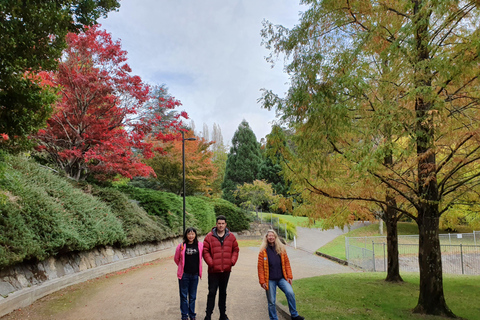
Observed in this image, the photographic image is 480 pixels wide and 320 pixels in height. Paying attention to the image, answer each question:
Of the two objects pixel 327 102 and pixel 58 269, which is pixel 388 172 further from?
pixel 58 269

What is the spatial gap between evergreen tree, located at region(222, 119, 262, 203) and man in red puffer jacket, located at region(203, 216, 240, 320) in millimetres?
34993

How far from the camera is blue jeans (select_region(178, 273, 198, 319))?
213 inches

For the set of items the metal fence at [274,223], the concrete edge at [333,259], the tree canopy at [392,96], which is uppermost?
the tree canopy at [392,96]

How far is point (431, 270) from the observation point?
239 inches

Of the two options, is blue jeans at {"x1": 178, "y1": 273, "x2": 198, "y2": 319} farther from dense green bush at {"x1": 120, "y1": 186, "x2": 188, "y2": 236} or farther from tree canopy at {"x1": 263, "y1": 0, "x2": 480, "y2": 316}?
dense green bush at {"x1": 120, "y1": 186, "x2": 188, "y2": 236}

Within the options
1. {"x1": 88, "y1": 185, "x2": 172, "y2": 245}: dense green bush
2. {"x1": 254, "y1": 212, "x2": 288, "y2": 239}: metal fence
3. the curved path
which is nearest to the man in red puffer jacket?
the curved path

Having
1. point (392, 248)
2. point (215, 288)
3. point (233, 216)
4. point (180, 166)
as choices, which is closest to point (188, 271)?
point (215, 288)

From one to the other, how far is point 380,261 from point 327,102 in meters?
14.0

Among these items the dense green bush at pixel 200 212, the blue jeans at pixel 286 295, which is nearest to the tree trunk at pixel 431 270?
the blue jeans at pixel 286 295

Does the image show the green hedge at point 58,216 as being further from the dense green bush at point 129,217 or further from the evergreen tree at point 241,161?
the evergreen tree at point 241,161

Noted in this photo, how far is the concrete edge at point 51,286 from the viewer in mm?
5669

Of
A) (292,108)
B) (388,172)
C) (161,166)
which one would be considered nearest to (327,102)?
(292,108)

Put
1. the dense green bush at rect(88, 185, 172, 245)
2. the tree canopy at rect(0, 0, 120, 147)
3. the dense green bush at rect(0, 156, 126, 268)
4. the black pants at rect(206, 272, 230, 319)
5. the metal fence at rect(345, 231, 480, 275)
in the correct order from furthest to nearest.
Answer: the metal fence at rect(345, 231, 480, 275), the dense green bush at rect(88, 185, 172, 245), the dense green bush at rect(0, 156, 126, 268), the black pants at rect(206, 272, 230, 319), the tree canopy at rect(0, 0, 120, 147)

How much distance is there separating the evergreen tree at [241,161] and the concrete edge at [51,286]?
30310mm
